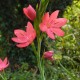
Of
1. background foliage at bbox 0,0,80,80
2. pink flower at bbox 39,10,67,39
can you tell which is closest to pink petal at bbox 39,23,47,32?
pink flower at bbox 39,10,67,39

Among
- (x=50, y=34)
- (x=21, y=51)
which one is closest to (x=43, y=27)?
(x=50, y=34)

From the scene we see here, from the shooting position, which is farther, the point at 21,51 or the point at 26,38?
the point at 21,51

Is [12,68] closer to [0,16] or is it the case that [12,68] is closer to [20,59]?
[20,59]

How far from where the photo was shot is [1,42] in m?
4.45

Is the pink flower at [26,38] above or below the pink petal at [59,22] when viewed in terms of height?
below

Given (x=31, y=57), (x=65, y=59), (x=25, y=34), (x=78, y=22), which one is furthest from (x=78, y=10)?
(x=25, y=34)

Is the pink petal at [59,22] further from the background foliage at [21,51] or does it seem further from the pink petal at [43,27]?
the background foliage at [21,51]

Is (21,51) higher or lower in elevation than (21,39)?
lower

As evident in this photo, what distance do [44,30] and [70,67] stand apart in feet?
11.5

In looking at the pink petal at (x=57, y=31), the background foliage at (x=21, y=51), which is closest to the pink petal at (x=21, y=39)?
the pink petal at (x=57, y=31)

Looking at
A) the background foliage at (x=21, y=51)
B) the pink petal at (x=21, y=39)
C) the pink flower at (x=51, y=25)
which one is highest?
the pink flower at (x=51, y=25)

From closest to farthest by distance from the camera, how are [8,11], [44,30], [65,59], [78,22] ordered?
[44,30]
[8,11]
[65,59]
[78,22]

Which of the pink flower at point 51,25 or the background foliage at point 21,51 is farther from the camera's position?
the background foliage at point 21,51

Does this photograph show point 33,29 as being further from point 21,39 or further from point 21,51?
point 21,51
